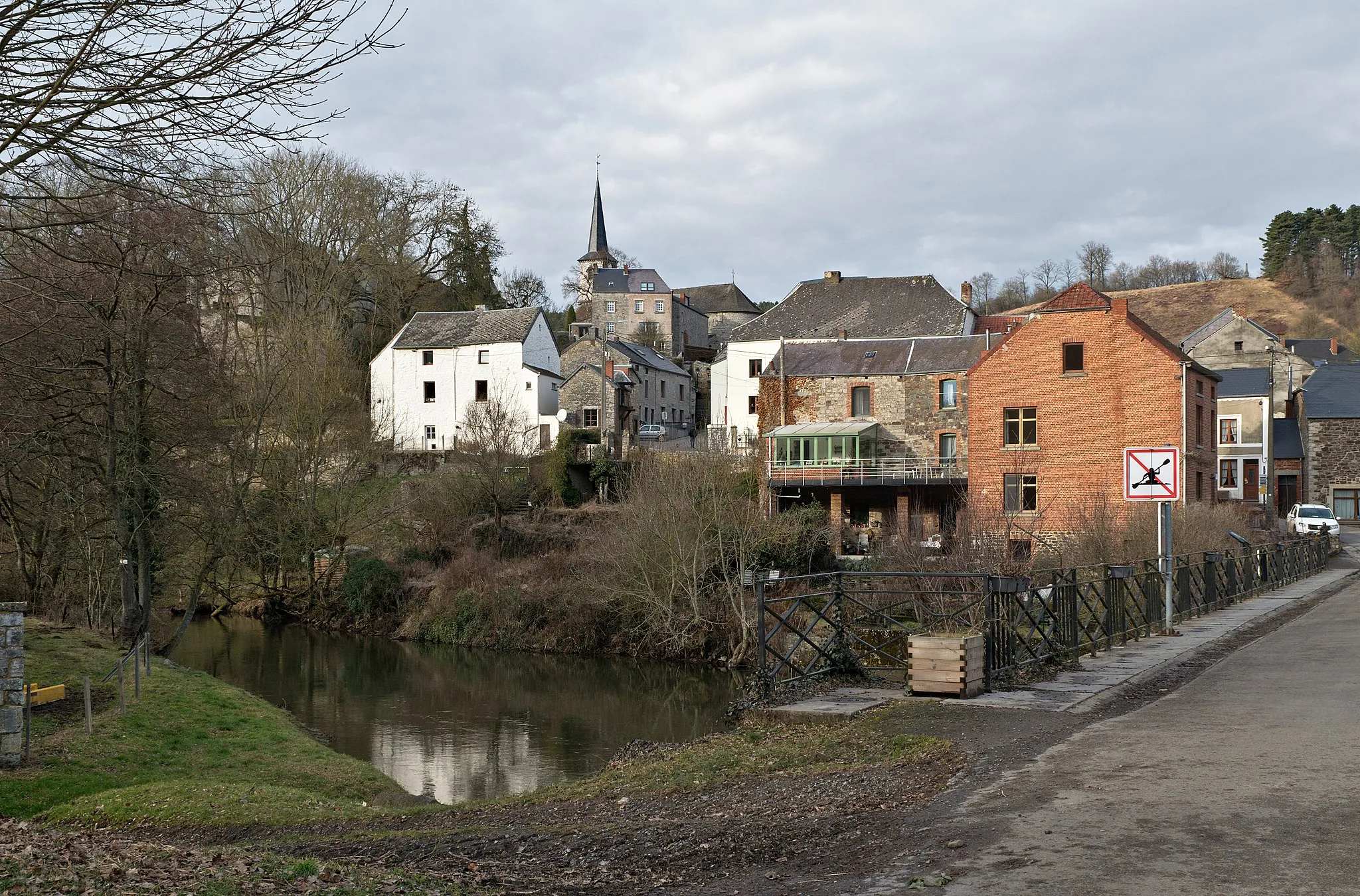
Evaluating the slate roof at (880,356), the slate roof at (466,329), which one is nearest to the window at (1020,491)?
the slate roof at (880,356)

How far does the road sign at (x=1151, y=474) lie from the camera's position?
1450 centimetres

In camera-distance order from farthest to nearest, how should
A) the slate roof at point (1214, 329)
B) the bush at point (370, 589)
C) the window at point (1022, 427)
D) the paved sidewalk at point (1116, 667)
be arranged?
the slate roof at point (1214, 329)
the window at point (1022, 427)
the bush at point (370, 589)
the paved sidewalk at point (1116, 667)

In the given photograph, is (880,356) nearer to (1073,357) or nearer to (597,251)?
(1073,357)

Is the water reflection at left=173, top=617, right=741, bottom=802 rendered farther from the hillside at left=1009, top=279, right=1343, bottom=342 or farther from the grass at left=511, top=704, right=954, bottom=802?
the hillside at left=1009, top=279, right=1343, bottom=342

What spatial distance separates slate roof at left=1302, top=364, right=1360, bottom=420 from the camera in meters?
51.9

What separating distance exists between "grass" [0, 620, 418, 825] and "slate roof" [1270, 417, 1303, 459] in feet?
160

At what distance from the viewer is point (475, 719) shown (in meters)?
23.9

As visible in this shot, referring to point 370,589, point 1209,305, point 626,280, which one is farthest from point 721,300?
point 370,589

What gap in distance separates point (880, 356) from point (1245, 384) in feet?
64.0

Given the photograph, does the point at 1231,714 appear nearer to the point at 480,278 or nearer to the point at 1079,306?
the point at 1079,306

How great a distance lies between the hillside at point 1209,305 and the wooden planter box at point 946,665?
88.4 metres

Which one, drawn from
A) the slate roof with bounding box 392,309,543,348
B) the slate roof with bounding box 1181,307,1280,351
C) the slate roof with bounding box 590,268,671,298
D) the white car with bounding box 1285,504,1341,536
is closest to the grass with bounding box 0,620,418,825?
the white car with bounding box 1285,504,1341,536

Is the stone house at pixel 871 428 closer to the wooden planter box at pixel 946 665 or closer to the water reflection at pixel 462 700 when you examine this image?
the water reflection at pixel 462 700

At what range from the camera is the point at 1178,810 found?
6445mm
